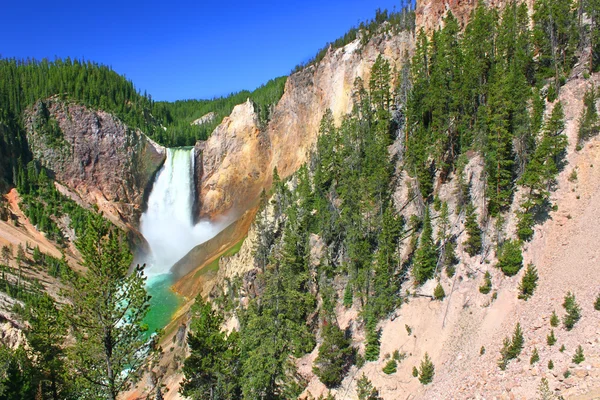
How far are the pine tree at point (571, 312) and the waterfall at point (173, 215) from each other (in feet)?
237

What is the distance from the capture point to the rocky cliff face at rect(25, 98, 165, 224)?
9338cm

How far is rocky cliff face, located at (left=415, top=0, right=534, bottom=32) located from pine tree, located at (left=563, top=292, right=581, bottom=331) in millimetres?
40063

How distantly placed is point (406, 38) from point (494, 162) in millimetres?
38352

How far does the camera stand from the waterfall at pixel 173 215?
300 ft

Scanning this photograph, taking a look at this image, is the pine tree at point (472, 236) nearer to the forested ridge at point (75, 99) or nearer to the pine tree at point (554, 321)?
the pine tree at point (554, 321)

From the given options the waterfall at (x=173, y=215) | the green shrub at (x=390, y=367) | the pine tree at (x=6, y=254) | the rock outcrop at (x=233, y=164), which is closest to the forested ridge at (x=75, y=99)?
the rock outcrop at (x=233, y=164)

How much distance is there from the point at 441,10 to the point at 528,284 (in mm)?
43979

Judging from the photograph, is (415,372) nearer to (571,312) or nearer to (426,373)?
(426,373)

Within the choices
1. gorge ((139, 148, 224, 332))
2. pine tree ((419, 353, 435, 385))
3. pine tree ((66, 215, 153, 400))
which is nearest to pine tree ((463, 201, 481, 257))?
pine tree ((419, 353, 435, 385))

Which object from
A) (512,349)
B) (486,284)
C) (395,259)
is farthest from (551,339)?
(395,259)

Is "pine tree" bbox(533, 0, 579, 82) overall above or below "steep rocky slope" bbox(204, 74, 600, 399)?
above

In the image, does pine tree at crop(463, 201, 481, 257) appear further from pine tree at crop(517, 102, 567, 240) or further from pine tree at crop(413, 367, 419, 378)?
pine tree at crop(413, 367, 419, 378)

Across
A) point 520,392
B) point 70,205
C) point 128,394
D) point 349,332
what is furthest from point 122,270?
point 70,205

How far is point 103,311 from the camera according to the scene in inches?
669
